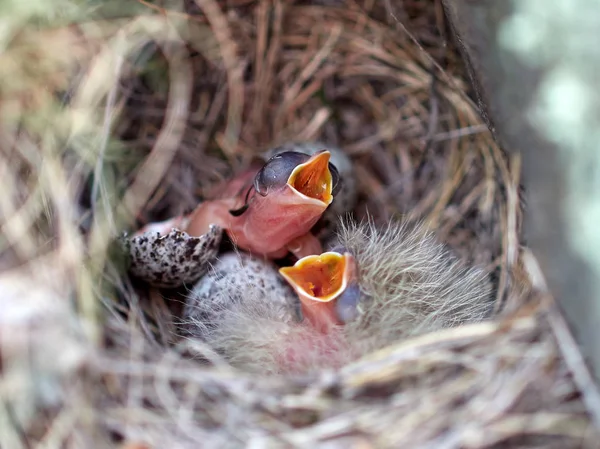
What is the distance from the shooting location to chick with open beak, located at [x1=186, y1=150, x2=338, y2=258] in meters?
1.37

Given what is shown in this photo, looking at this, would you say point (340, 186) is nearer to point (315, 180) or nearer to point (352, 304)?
point (315, 180)

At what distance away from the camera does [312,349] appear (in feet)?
4.09

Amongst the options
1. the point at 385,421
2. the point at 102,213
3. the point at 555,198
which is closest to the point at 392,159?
the point at 555,198

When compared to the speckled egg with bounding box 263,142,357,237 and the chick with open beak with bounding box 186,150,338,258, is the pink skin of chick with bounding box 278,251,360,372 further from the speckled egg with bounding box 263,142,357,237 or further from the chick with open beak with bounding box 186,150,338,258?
the speckled egg with bounding box 263,142,357,237

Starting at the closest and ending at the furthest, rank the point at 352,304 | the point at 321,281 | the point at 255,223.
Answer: the point at 352,304 < the point at 321,281 < the point at 255,223

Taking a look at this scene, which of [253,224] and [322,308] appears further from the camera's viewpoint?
[253,224]

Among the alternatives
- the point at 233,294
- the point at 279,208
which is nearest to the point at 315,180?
the point at 279,208

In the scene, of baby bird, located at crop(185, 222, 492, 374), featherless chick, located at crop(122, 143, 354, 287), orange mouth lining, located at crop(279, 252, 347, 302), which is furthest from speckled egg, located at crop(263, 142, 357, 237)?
orange mouth lining, located at crop(279, 252, 347, 302)

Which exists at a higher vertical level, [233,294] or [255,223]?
[255,223]

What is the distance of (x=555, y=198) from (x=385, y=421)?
1.81 feet

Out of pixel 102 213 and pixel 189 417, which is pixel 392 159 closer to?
pixel 102 213

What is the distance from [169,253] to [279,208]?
29cm

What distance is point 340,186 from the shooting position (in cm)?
158

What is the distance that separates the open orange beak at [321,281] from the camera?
1255 millimetres
